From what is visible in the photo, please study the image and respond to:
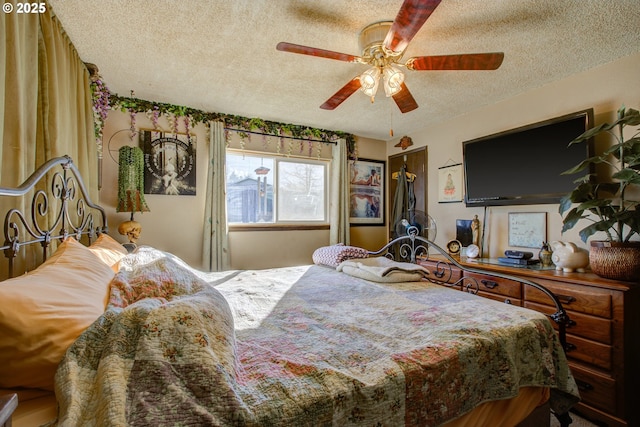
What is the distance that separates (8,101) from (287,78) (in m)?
1.79

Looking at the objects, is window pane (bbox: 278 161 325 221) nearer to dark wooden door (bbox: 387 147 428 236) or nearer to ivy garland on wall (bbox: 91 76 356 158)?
ivy garland on wall (bbox: 91 76 356 158)

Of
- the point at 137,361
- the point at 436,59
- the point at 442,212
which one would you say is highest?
the point at 436,59

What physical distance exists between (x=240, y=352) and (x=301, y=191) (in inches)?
123

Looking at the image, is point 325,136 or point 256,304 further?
point 325,136

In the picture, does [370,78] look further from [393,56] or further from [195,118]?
[195,118]

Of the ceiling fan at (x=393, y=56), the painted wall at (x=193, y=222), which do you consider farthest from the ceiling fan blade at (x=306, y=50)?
the painted wall at (x=193, y=222)

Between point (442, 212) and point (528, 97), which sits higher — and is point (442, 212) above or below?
below

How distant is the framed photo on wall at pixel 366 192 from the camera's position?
168 inches

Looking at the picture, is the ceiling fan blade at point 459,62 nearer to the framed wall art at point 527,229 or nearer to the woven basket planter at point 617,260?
the woven basket planter at point 617,260

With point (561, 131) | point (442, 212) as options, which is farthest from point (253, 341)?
point (442, 212)

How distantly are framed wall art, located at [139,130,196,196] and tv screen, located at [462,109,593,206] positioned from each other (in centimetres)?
312

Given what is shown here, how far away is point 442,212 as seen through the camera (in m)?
3.66

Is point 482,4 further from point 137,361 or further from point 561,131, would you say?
point 137,361

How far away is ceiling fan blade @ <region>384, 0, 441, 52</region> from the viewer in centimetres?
123
